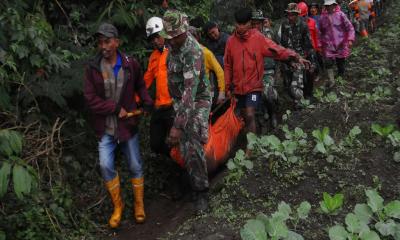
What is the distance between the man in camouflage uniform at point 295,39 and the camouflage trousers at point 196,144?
3452mm

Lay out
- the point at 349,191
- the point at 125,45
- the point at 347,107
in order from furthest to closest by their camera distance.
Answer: the point at 125,45
the point at 347,107
the point at 349,191

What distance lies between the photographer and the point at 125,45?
7.41 metres

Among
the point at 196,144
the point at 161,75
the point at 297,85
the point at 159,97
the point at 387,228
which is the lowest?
the point at 387,228

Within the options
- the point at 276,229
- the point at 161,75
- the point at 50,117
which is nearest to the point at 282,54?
the point at 161,75

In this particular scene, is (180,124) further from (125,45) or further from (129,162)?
(125,45)

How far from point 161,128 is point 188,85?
1.30 metres

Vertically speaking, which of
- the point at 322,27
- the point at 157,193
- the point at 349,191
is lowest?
the point at 157,193

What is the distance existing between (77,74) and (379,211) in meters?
3.82

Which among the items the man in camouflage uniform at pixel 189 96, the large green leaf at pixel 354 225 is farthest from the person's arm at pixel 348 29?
the large green leaf at pixel 354 225

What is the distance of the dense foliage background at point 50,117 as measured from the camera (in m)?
4.91

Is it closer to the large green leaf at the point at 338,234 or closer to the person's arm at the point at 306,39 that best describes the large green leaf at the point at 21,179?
the large green leaf at the point at 338,234

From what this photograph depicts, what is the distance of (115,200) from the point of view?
5332 millimetres

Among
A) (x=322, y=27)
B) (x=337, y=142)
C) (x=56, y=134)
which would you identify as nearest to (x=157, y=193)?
(x=56, y=134)

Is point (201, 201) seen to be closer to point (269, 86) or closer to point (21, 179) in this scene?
point (21, 179)
